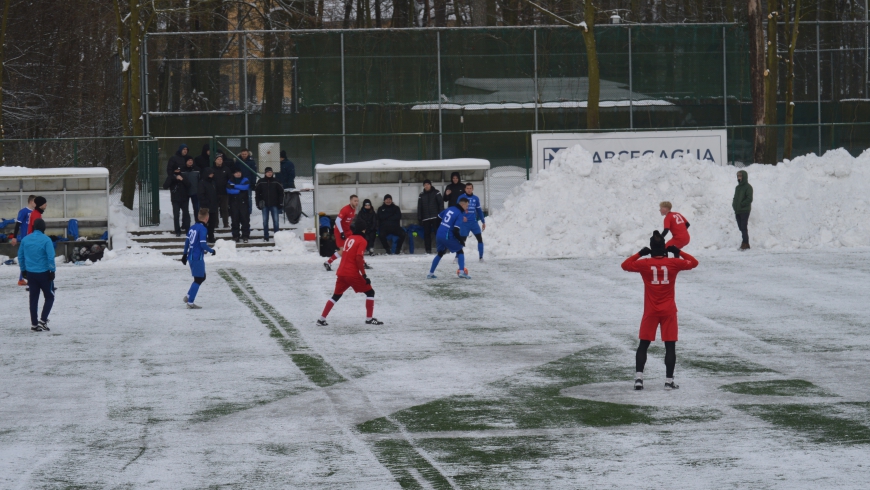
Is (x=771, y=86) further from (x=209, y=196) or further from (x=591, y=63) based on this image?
(x=209, y=196)

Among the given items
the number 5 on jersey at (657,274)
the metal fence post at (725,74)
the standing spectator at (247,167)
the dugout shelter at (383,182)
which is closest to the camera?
the number 5 on jersey at (657,274)

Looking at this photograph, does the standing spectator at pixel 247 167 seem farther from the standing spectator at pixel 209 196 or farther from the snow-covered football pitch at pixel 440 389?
the snow-covered football pitch at pixel 440 389

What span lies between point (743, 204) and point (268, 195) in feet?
35.6

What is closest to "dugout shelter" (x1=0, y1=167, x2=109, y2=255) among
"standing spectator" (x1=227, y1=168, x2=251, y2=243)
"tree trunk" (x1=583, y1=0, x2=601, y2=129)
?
"standing spectator" (x1=227, y1=168, x2=251, y2=243)

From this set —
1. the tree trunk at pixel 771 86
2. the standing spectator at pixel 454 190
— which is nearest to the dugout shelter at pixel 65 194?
the standing spectator at pixel 454 190

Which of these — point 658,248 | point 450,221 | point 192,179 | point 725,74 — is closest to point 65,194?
point 192,179

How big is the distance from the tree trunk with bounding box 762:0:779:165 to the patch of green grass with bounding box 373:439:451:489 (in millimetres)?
24065

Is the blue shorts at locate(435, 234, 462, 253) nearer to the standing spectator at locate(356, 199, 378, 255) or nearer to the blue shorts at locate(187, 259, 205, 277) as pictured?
the standing spectator at locate(356, 199, 378, 255)

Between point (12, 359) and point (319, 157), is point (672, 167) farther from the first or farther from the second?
point (12, 359)

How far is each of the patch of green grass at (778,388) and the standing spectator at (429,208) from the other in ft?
45.9

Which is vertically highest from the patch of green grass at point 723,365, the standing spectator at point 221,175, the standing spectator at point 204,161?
the standing spectator at point 204,161

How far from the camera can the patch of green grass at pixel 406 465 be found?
7605 millimetres

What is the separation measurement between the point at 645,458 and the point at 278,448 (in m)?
2.92

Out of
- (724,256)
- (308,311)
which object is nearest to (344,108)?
(724,256)
